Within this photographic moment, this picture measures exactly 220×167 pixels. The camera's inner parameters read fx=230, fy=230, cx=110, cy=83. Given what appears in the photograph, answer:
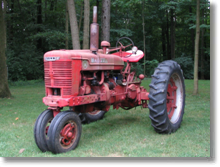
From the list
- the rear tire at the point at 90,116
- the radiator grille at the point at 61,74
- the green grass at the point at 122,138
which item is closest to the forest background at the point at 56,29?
the rear tire at the point at 90,116

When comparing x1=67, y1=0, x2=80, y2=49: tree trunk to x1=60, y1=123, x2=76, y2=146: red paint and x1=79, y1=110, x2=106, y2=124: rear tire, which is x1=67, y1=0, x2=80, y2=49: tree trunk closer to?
x1=79, y1=110, x2=106, y2=124: rear tire

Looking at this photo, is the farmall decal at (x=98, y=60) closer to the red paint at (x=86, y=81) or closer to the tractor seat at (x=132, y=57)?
the red paint at (x=86, y=81)

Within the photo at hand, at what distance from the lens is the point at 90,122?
5.87 meters

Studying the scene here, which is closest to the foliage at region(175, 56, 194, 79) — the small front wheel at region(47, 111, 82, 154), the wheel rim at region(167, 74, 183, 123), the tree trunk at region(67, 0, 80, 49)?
the tree trunk at region(67, 0, 80, 49)

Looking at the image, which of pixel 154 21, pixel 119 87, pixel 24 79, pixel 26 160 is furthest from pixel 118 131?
pixel 154 21

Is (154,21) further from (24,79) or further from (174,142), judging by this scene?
(174,142)

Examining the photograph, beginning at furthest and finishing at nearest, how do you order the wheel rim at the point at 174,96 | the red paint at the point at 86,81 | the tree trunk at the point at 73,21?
the tree trunk at the point at 73,21 → the wheel rim at the point at 174,96 → the red paint at the point at 86,81

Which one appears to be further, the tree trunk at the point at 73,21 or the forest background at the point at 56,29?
the forest background at the point at 56,29

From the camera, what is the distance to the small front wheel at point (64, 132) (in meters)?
3.60

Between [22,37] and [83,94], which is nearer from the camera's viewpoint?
[83,94]

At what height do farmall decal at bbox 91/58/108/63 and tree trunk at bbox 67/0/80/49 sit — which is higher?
tree trunk at bbox 67/0/80/49

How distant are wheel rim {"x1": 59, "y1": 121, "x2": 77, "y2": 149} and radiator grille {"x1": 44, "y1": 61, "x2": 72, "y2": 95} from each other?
0.55 meters

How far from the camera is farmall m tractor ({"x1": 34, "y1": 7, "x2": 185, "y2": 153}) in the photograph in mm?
3785

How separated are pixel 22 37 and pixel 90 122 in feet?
55.7
